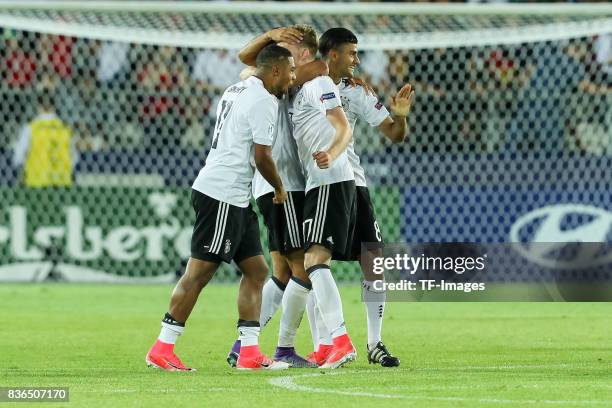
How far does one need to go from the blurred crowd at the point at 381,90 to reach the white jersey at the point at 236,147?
8475 millimetres

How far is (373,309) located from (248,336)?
34.9 inches

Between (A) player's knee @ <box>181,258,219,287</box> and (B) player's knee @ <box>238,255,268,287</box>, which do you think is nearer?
(A) player's knee @ <box>181,258,219,287</box>

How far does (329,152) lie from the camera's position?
8.17m

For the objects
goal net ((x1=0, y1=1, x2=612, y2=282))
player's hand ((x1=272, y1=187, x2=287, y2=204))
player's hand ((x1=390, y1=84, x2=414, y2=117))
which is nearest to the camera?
player's hand ((x1=272, y1=187, x2=287, y2=204))

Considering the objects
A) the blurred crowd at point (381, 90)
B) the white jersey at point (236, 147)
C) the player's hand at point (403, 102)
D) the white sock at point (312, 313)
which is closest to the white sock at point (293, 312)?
the white sock at point (312, 313)

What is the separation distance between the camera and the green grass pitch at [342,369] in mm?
6832

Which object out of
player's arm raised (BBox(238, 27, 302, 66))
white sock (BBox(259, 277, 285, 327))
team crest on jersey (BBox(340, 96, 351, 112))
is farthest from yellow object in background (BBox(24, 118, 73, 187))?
player's arm raised (BBox(238, 27, 302, 66))

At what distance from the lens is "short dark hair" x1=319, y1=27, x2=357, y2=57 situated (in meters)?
8.74

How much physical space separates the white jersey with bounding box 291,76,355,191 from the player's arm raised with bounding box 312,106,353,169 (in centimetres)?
11

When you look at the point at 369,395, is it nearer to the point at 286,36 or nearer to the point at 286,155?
the point at 286,155

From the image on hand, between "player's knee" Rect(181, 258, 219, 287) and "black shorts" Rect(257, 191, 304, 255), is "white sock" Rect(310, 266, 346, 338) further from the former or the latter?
"player's knee" Rect(181, 258, 219, 287)

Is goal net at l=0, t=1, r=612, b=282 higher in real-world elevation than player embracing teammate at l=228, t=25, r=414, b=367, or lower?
higher

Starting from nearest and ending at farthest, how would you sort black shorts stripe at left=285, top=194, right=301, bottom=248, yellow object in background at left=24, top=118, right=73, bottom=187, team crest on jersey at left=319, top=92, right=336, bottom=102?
team crest on jersey at left=319, top=92, right=336, bottom=102 < black shorts stripe at left=285, top=194, right=301, bottom=248 < yellow object in background at left=24, top=118, right=73, bottom=187

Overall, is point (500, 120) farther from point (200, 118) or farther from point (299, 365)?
point (299, 365)
